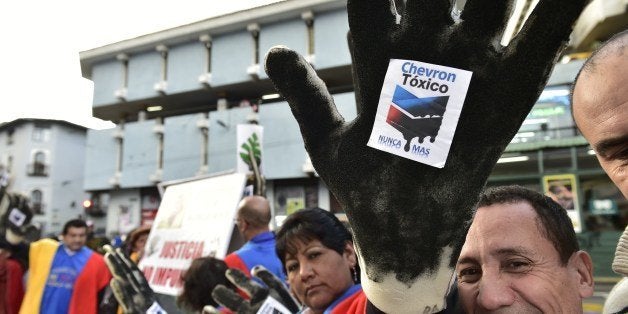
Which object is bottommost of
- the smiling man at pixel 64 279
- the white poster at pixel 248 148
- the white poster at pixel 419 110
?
the smiling man at pixel 64 279

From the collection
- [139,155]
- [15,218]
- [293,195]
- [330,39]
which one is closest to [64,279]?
[15,218]

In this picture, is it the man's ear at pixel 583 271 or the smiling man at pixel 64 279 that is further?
the smiling man at pixel 64 279

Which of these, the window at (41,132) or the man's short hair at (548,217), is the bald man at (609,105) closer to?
A: the man's short hair at (548,217)

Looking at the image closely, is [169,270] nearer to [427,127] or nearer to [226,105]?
[427,127]

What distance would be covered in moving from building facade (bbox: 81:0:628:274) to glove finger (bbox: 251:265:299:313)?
33.5ft

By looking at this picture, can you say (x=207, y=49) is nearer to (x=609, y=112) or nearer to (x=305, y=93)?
(x=305, y=93)

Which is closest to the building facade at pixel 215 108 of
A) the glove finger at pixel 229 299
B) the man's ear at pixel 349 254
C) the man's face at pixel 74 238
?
the man's face at pixel 74 238

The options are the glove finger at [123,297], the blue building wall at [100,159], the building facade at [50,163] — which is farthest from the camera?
the building facade at [50,163]

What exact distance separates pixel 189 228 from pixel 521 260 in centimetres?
311

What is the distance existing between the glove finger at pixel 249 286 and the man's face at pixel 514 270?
1.16m

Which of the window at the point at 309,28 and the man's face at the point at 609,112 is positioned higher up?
the window at the point at 309,28

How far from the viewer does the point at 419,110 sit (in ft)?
2.86

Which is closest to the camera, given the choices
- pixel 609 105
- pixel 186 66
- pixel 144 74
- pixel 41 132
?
pixel 609 105

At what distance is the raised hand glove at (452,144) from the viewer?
2.63 ft
